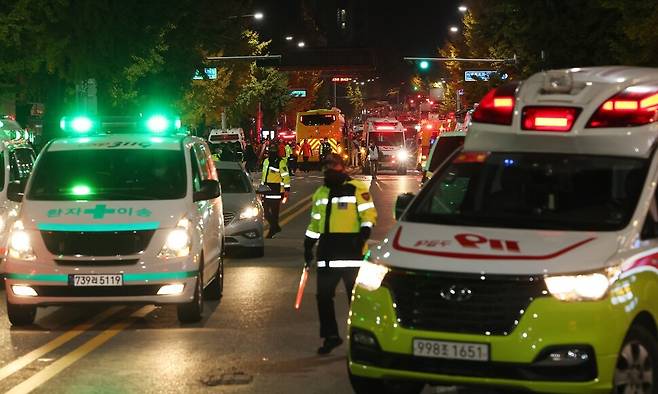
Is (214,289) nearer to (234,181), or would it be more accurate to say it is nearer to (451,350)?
(234,181)

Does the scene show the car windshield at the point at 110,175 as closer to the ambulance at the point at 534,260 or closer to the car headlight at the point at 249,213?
the ambulance at the point at 534,260

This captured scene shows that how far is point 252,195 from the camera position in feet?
67.3

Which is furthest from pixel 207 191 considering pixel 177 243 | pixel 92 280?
pixel 92 280

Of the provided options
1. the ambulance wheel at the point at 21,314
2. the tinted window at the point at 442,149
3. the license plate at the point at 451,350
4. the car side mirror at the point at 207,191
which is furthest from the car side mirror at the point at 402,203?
the tinted window at the point at 442,149

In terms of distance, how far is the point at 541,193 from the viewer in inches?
353

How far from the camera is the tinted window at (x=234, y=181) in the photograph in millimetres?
20922

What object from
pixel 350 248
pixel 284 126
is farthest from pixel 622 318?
pixel 284 126

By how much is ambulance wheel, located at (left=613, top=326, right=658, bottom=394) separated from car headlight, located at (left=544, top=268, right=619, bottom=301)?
37 cm

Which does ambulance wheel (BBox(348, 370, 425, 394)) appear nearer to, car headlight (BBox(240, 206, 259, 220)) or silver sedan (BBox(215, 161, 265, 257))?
silver sedan (BBox(215, 161, 265, 257))

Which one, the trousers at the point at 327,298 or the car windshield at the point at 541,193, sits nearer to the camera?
the car windshield at the point at 541,193

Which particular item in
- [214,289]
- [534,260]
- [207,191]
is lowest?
[214,289]

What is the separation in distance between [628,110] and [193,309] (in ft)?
17.9

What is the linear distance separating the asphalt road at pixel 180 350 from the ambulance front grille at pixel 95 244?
0.74m

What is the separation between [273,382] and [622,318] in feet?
9.82
